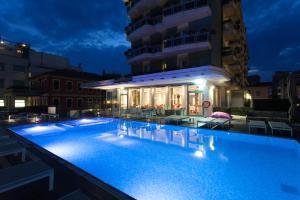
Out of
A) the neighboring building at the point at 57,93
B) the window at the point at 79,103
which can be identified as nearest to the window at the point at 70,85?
the neighboring building at the point at 57,93

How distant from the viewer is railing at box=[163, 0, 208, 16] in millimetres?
14969

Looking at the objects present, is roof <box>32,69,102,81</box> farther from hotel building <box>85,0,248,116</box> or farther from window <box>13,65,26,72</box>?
hotel building <box>85,0,248,116</box>

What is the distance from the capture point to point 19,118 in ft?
47.3

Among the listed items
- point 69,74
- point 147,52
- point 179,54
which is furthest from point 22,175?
point 69,74

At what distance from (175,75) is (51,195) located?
10.8 m

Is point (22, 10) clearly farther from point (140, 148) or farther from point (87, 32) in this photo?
point (140, 148)

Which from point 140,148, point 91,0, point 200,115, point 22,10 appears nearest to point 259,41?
point 91,0

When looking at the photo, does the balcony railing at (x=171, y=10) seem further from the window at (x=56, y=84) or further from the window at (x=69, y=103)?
the window at (x=69, y=103)

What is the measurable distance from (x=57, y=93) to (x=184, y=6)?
2093 centimetres

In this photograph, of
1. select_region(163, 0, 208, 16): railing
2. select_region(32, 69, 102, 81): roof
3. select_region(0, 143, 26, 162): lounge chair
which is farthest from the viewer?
select_region(32, 69, 102, 81): roof

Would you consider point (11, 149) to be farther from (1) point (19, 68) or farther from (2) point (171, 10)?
(1) point (19, 68)

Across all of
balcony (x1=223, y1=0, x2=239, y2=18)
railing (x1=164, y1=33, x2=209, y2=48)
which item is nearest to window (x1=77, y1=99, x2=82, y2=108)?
railing (x1=164, y1=33, x2=209, y2=48)

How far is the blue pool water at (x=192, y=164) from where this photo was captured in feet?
12.0

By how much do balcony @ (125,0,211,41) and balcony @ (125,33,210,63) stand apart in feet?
6.56
